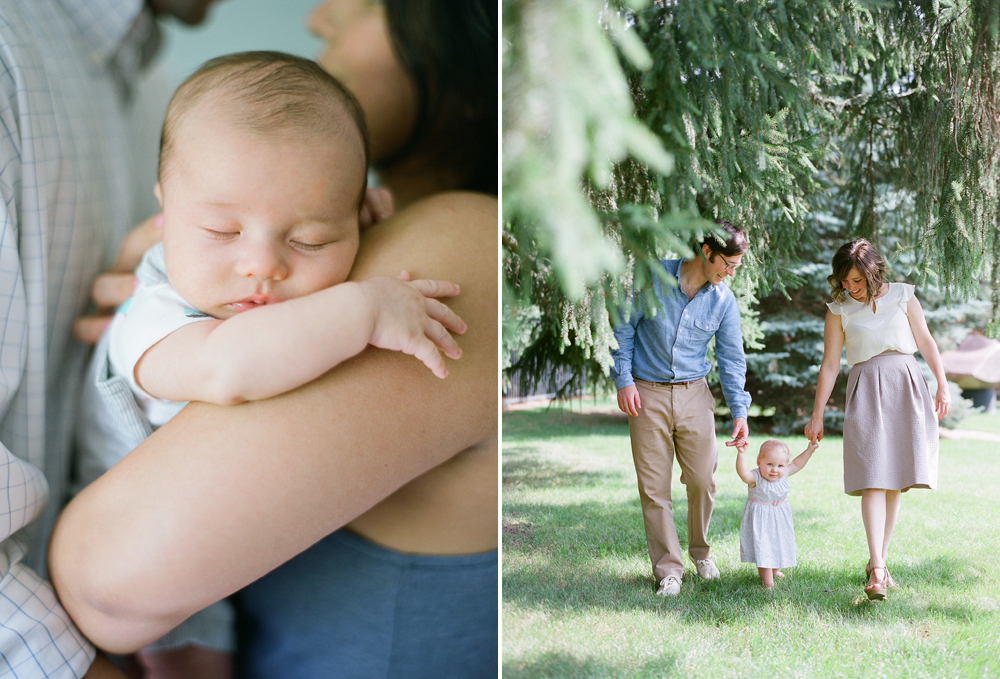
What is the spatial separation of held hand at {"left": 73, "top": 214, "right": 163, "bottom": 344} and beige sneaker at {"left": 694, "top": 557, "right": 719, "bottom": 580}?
1354 millimetres

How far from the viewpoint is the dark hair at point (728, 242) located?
5.06 ft

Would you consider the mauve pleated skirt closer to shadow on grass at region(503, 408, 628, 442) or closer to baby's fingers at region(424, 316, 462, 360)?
shadow on grass at region(503, 408, 628, 442)

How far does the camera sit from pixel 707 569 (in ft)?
5.23

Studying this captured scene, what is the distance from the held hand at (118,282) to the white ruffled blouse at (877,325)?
1443 mm

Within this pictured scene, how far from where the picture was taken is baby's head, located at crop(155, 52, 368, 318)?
921 mm

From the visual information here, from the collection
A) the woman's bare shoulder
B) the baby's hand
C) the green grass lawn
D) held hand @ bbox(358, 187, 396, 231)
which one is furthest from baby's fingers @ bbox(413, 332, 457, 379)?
the green grass lawn

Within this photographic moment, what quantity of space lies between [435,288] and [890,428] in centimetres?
124

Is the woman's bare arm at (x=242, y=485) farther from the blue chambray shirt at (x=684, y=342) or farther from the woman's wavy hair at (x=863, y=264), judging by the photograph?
the woman's wavy hair at (x=863, y=264)

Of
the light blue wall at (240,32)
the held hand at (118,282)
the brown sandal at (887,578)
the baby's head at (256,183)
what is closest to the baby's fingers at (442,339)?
the baby's head at (256,183)

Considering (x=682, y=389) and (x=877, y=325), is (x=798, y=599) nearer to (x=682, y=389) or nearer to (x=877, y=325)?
(x=682, y=389)

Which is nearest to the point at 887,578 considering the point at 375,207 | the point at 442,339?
the point at 442,339

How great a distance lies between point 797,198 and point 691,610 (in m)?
1.02

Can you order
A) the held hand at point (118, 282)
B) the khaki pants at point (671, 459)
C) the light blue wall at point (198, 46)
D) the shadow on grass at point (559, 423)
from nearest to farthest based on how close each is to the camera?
1. the held hand at point (118, 282)
2. the light blue wall at point (198, 46)
3. the khaki pants at point (671, 459)
4. the shadow on grass at point (559, 423)

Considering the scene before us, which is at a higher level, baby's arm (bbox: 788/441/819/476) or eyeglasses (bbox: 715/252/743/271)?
eyeglasses (bbox: 715/252/743/271)
